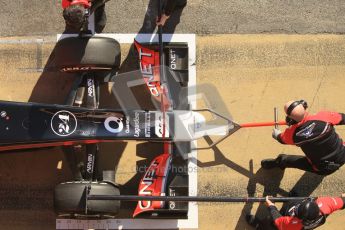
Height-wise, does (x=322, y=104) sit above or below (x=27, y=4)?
below

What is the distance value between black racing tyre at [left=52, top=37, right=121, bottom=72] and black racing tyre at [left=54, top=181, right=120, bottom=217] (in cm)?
144

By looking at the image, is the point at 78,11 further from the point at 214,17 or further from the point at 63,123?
the point at 214,17

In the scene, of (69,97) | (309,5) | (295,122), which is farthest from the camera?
(309,5)

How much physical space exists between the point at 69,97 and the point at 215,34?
2.28 metres

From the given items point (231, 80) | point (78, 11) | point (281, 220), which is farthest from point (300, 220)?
point (78, 11)

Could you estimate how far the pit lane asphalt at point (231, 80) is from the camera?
22.3 ft

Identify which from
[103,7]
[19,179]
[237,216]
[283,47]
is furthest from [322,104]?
[19,179]

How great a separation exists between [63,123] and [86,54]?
0.90 m

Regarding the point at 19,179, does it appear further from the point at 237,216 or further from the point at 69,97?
the point at 237,216

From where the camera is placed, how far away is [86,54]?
613cm

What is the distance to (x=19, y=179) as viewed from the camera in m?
6.79

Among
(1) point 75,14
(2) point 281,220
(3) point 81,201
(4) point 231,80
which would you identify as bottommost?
(2) point 281,220

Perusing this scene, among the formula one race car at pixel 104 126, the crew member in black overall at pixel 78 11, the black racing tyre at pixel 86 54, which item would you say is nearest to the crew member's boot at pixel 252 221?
the formula one race car at pixel 104 126

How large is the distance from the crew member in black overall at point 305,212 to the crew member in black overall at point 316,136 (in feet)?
1.64
